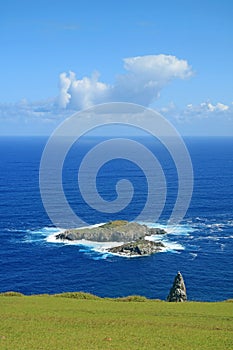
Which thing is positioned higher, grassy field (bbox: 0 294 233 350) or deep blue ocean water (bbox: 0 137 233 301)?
grassy field (bbox: 0 294 233 350)

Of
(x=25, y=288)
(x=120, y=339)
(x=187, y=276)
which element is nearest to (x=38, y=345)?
(x=120, y=339)

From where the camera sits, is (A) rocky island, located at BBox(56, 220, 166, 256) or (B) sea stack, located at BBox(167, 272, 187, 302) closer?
(B) sea stack, located at BBox(167, 272, 187, 302)

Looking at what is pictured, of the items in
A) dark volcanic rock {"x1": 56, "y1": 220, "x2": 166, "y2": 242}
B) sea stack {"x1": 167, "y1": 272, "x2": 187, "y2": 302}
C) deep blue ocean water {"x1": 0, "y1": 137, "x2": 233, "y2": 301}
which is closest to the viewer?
sea stack {"x1": 167, "y1": 272, "x2": 187, "y2": 302}

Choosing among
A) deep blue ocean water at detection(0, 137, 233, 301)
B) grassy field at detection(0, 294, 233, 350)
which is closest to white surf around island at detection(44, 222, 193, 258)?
deep blue ocean water at detection(0, 137, 233, 301)

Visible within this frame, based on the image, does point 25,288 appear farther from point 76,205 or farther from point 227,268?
point 76,205

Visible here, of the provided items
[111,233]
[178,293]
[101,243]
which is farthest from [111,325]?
[111,233]

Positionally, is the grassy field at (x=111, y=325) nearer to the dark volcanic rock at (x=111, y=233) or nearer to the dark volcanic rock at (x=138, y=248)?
the dark volcanic rock at (x=138, y=248)

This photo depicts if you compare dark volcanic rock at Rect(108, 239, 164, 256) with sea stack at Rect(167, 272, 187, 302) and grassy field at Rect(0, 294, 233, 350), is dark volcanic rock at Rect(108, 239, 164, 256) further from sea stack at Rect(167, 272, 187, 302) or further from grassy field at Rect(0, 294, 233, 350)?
grassy field at Rect(0, 294, 233, 350)
